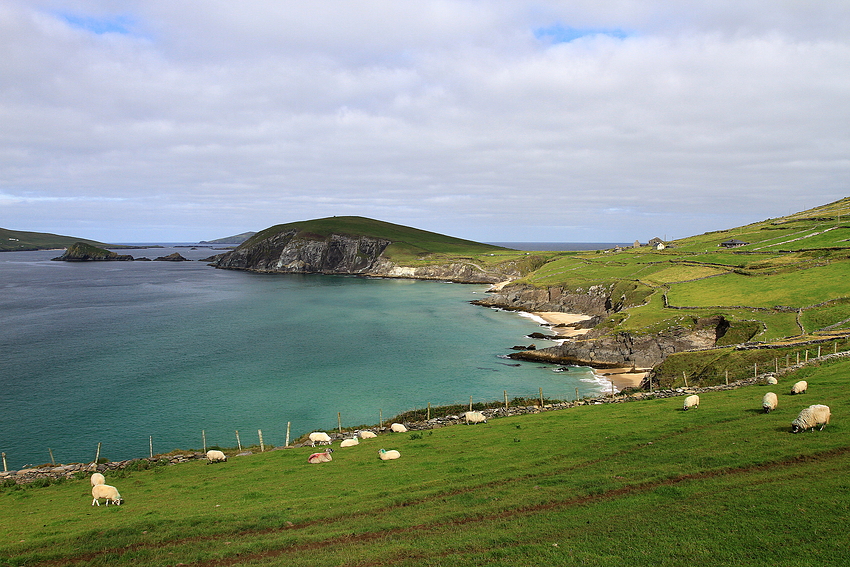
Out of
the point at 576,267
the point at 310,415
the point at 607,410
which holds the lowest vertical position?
the point at 310,415

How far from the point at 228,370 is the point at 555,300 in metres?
81.7

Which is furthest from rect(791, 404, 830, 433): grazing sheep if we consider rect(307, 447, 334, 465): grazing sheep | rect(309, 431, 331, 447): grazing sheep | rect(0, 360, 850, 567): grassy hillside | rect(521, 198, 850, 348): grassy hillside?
rect(521, 198, 850, 348): grassy hillside

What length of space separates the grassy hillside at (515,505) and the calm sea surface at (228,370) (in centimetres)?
1989

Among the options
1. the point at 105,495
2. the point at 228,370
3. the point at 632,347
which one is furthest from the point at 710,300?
the point at 105,495

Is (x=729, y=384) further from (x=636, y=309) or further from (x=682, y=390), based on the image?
(x=636, y=309)

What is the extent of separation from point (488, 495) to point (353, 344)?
2686 inches

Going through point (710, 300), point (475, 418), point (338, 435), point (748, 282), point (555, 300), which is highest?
point (748, 282)

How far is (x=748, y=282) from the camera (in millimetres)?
78500

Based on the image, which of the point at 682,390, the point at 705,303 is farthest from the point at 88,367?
the point at 705,303

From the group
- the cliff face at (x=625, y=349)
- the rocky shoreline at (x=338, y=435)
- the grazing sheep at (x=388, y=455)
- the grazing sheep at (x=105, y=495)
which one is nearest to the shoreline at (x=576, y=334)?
the cliff face at (x=625, y=349)

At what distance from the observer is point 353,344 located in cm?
8588

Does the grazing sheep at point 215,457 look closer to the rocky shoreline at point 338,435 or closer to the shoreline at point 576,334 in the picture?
the rocky shoreline at point 338,435

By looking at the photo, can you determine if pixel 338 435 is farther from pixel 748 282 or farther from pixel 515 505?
pixel 748 282

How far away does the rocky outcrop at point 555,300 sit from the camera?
345 feet
